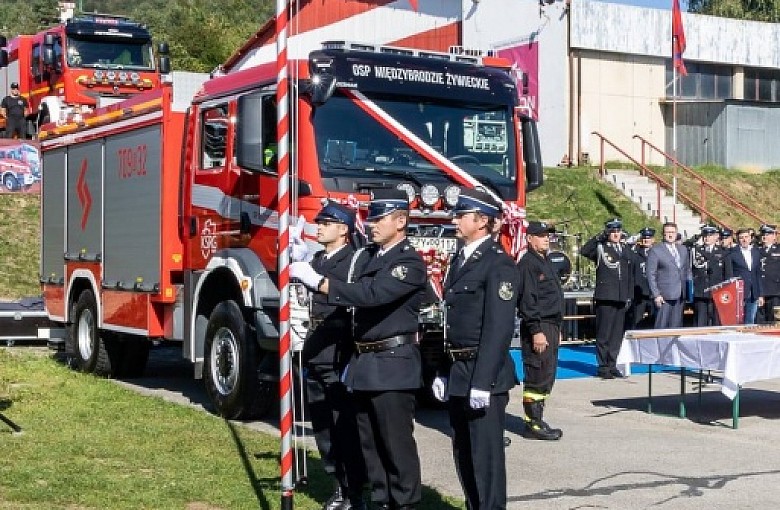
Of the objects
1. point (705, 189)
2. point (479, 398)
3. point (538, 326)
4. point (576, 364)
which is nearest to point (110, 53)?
point (705, 189)

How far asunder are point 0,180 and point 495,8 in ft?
43.8

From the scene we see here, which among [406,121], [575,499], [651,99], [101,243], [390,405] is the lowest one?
[575,499]

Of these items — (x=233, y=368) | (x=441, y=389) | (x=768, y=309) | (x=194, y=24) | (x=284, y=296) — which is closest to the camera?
(x=441, y=389)

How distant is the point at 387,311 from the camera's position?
7477 millimetres

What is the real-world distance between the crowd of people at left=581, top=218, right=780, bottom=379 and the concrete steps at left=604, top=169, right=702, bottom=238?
915 cm

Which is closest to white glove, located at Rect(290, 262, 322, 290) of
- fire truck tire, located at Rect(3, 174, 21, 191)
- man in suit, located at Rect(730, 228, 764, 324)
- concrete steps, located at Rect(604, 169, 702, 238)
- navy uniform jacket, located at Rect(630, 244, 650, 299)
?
navy uniform jacket, located at Rect(630, 244, 650, 299)

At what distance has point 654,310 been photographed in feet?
59.3

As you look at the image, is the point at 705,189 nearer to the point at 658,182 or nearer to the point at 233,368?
the point at 658,182

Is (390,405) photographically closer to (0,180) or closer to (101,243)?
(101,243)

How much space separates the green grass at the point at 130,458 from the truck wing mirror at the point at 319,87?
2940 millimetres

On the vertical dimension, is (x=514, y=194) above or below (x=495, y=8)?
below

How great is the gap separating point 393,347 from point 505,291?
0.75 m

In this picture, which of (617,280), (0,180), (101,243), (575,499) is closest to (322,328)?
(575,499)

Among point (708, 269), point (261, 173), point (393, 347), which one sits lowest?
point (393, 347)
